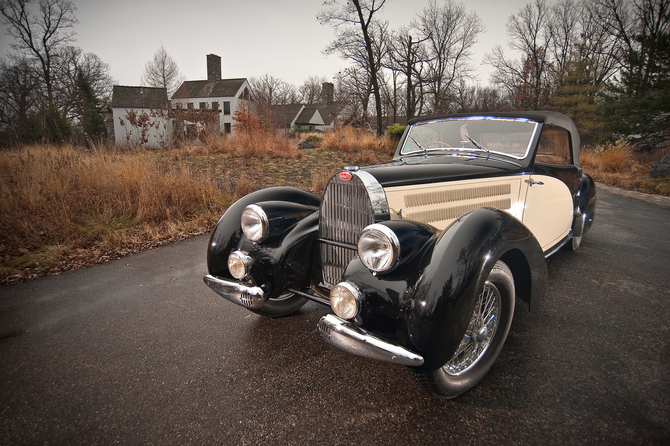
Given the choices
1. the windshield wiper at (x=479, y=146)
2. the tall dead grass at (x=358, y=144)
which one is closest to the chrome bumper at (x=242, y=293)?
the windshield wiper at (x=479, y=146)

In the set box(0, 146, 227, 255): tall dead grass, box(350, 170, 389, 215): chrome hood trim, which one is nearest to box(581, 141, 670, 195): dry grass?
box(350, 170, 389, 215): chrome hood trim

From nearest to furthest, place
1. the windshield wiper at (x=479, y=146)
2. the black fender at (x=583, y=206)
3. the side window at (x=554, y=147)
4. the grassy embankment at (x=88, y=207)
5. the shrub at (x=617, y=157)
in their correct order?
the windshield wiper at (x=479, y=146) → the side window at (x=554, y=147) → the black fender at (x=583, y=206) → the grassy embankment at (x=88, y=207) → the shrub at (x=617, y=157)

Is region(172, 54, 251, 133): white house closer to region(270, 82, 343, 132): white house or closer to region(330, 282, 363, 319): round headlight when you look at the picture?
region(270, 82, 343, 132): white house

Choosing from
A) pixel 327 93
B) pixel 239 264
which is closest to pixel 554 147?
pixel 239 264

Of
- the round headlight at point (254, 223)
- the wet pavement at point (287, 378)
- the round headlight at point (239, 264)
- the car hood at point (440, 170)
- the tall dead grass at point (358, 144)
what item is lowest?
the wet pavement at point (287, 378)

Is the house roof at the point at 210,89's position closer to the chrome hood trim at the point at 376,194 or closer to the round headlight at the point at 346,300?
Answer: the chrome hood trim at the point at 376,194

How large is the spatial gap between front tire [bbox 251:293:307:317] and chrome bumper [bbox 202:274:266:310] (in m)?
0.44

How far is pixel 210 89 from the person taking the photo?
134 ft

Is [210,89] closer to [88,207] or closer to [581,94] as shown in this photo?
[581,94]

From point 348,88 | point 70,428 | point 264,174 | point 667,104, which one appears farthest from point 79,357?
point 348,88

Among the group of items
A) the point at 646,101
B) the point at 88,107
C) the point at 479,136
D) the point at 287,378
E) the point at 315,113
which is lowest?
the point at 287,378

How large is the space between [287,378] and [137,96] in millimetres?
41860

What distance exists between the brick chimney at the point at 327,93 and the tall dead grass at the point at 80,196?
52.6 metres

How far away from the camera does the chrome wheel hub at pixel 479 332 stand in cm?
191
